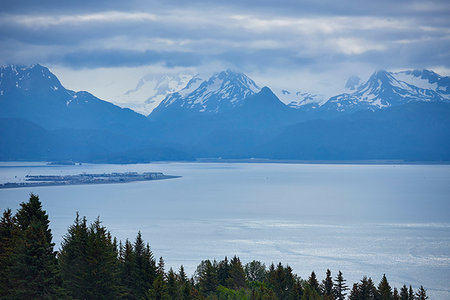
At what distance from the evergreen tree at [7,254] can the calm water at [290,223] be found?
26475 mm

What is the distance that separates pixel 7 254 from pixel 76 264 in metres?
2.06

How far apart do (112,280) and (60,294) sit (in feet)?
7.36

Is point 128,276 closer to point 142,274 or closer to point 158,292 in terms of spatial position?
point 142,274

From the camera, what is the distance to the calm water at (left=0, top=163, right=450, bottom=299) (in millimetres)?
49188

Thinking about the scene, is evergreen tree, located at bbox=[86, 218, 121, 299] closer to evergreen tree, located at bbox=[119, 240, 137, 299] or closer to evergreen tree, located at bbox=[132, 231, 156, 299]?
evergreen tree, located at bbox=[119, 240, 137, 299]

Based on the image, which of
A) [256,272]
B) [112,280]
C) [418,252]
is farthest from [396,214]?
[112,280]

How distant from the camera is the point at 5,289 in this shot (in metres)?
17.9

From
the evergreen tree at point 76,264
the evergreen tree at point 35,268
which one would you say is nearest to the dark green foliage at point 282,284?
the evergreen tree at point 76,264

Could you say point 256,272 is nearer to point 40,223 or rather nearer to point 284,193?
point 40,223

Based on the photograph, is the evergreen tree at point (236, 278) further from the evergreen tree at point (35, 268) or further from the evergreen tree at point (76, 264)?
the evergreen tree at point (35, 268)

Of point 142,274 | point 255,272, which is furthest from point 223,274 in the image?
point 142,274

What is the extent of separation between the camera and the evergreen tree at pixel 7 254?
57.9ft

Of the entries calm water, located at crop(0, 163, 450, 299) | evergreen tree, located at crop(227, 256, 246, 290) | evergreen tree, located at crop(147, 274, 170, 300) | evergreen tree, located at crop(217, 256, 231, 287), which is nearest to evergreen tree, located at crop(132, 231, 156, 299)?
evergreen tree, located at crop(147, 274, 170, 300)

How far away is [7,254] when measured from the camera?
18922 millimetres
